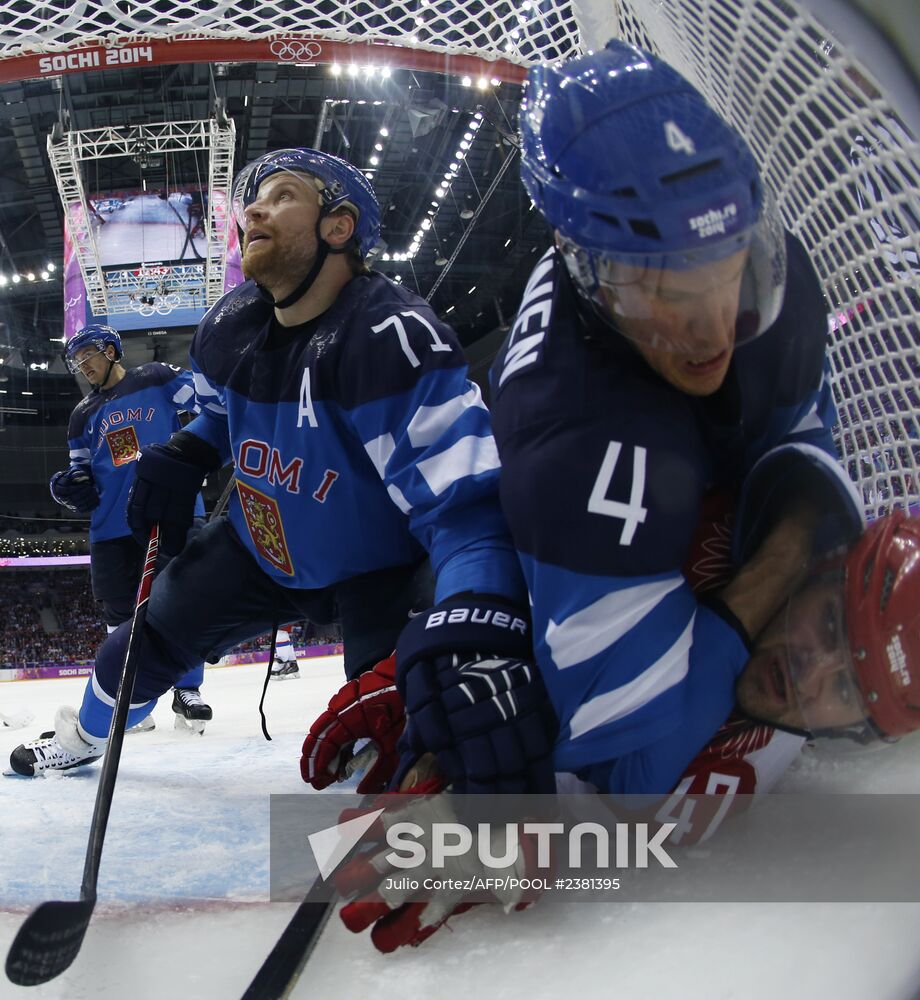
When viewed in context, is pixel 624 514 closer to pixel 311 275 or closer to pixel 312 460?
pixel 312 460

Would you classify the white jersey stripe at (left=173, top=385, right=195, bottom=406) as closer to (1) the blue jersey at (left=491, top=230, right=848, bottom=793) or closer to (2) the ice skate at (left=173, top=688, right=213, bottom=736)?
(2) the ice skate at (left=173, top=688, right=213, bottom=736)

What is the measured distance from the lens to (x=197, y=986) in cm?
66

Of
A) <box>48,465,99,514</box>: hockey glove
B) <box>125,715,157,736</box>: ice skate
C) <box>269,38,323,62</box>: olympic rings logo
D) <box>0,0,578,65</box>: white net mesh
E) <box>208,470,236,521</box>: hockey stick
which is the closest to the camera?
<box>208,470,236,521</box>: hockey stick

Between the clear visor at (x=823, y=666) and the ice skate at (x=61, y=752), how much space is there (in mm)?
1336

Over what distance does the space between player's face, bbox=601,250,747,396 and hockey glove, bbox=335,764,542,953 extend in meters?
0.44

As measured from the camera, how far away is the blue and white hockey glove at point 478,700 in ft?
2.36

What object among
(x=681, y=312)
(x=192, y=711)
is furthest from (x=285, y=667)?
(x=681, y=312)

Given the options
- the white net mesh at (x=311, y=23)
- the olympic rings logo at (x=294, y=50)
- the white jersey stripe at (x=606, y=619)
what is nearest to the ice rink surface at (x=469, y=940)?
the white jersey stripe at (x=606, y=619)

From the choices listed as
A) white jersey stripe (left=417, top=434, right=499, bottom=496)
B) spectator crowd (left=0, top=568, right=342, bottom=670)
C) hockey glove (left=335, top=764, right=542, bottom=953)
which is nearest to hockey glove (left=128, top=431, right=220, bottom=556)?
white jersey stripe (left=417, top=434, right=499, bottom=496)

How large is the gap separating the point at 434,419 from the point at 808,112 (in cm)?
55

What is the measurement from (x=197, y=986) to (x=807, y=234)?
1072mm

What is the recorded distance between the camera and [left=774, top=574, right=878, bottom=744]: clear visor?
707 mm

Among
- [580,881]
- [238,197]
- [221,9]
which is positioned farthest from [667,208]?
[221,9]

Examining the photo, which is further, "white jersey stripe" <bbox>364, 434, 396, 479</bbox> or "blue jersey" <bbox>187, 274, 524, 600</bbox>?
"white jersey stripe" <bbox>364, 434, 396, 479</bbox>
